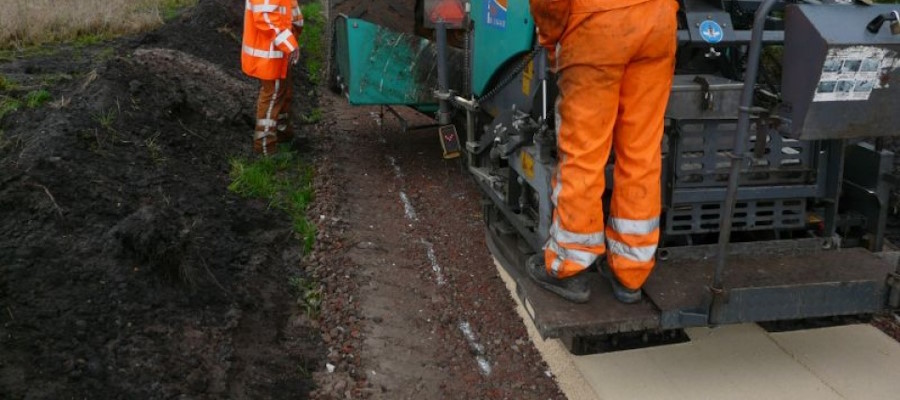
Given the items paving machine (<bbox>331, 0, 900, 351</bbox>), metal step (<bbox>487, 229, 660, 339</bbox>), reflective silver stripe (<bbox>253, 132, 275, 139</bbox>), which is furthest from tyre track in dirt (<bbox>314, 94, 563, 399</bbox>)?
reflective silver stripe (<bbox>253, 132, 275, 139</bbox>)

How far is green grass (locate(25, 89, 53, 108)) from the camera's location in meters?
7.01

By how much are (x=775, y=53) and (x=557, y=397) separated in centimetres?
266

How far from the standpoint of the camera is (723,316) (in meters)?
3.34

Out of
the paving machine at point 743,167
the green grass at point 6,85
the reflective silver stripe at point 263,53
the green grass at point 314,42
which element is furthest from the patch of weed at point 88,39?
the paving machine at point 743,167

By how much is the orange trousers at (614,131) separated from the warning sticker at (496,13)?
1.24 meters

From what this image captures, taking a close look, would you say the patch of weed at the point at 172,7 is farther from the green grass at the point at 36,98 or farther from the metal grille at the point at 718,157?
the metal grille at the point at 718,157

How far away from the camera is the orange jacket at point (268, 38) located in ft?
21.9

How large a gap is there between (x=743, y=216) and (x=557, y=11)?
1.35 m

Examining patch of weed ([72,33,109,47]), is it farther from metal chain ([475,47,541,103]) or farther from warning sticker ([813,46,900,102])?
A: warning sticker ([813,46,900,102])

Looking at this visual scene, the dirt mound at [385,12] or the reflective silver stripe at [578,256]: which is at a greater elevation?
the dirt mound at [385,12]

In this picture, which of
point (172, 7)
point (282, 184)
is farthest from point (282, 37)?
point (172, 7)

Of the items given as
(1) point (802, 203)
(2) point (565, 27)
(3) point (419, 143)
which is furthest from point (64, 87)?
(1) point (802, 203)

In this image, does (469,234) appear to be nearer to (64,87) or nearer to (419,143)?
(419,143)

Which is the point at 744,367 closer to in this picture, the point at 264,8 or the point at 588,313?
the point at 588,313
